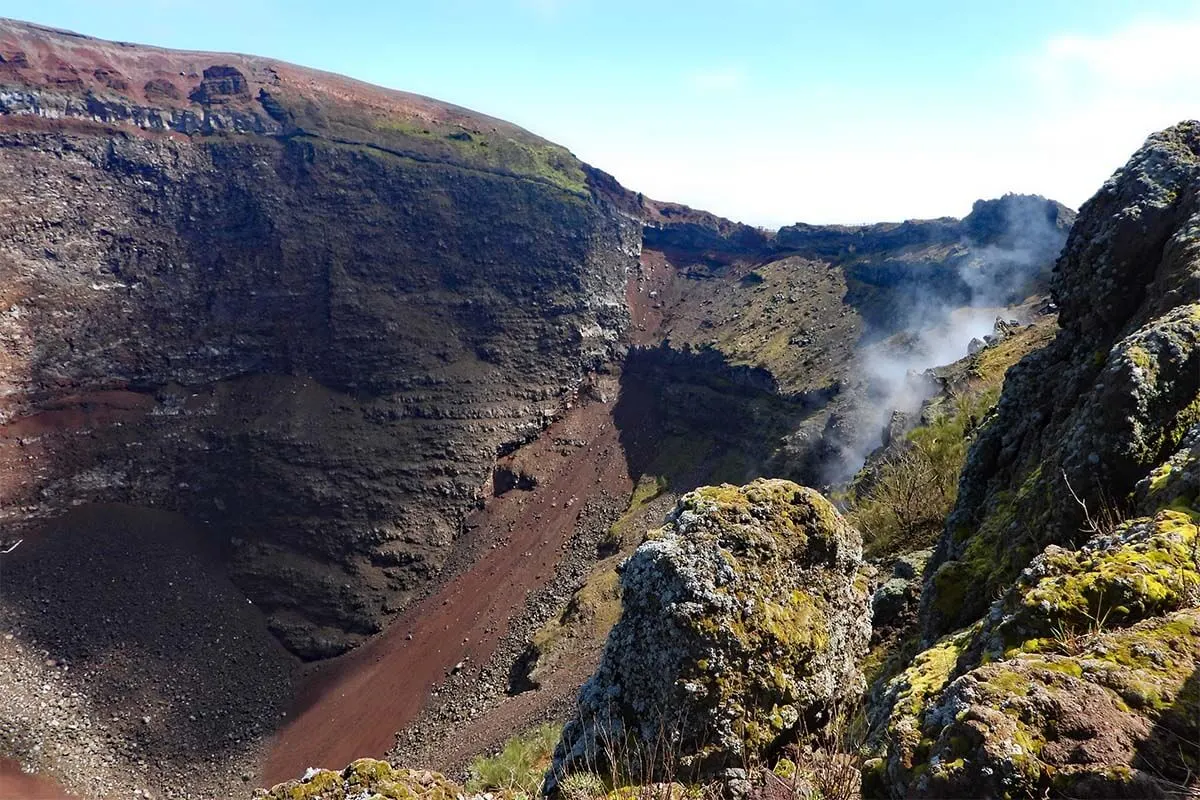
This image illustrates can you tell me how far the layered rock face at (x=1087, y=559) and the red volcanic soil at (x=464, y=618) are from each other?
28144mm

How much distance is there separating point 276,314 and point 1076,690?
50.7m

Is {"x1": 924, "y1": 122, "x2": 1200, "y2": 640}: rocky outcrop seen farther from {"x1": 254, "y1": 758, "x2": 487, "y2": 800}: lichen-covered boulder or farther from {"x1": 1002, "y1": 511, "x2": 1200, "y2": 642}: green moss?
{"x1": 254, "y1": 758, "x2": 487, "y2": 800}: lichen-covered boulder

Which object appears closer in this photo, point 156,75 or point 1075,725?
point 1075,725

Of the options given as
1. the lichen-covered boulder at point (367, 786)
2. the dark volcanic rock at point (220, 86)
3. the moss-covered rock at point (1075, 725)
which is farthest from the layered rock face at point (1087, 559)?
the dark volcanic rock at point (220, 86)

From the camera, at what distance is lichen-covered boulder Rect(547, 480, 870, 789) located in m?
6.30

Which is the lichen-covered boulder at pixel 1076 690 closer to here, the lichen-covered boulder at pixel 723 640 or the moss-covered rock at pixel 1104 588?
the moss-covered rock at pixel 1104 588

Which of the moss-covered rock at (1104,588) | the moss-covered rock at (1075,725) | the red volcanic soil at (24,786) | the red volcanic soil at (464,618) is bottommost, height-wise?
the red volcanic soil at (24,786)

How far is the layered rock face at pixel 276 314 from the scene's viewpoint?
3800 centimetres

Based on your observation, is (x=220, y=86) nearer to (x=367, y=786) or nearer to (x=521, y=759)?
(x=521, y=759)

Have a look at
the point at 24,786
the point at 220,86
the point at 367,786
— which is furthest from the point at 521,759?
the point at 220,86

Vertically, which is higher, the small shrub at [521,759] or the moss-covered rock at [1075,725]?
the moss-covered rock at [1075,725]

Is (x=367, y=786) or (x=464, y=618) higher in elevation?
(x=367, y=786)

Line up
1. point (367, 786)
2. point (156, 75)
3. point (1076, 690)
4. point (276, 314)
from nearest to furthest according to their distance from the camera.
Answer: point (1076, 690) < point (367, 786) < point (276, 314) < point (156, 75)

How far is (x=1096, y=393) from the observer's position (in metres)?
6.36
